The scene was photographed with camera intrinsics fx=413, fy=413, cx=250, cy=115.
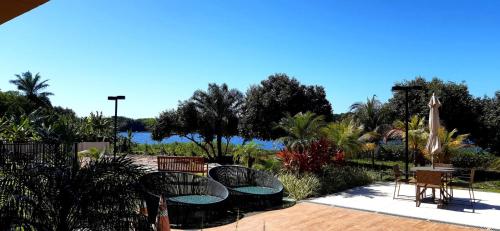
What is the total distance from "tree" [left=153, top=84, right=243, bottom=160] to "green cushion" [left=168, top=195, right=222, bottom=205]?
50.1 feet

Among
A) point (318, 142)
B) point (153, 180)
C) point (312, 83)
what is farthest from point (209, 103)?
point (153, 180)

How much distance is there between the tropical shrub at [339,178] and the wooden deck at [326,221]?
2.72 m

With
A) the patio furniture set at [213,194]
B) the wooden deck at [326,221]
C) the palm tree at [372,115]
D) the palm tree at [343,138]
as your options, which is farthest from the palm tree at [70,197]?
the palm tree at [372,115]

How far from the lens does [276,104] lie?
23484mm

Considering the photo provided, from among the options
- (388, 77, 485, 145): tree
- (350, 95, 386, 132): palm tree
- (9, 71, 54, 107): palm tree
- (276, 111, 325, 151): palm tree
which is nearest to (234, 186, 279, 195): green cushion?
(276, 111, 325, 151): palm tree

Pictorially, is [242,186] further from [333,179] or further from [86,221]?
[86,221]

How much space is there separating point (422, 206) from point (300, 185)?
3238 mm

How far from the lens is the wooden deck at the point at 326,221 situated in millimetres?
8148

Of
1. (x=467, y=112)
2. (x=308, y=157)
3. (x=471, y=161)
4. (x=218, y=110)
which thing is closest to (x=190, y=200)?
(x=308, y=157)

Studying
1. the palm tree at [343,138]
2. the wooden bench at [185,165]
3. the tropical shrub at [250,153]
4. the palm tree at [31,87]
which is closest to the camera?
the wooden bench at [185,165]

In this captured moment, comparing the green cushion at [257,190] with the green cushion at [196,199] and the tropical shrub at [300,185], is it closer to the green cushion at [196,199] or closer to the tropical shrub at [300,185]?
the tropical shrub at [300,185]

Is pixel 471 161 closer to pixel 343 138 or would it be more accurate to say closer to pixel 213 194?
pixel 343 138

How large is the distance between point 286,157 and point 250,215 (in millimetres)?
4486

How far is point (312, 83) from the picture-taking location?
2445 centimetres
